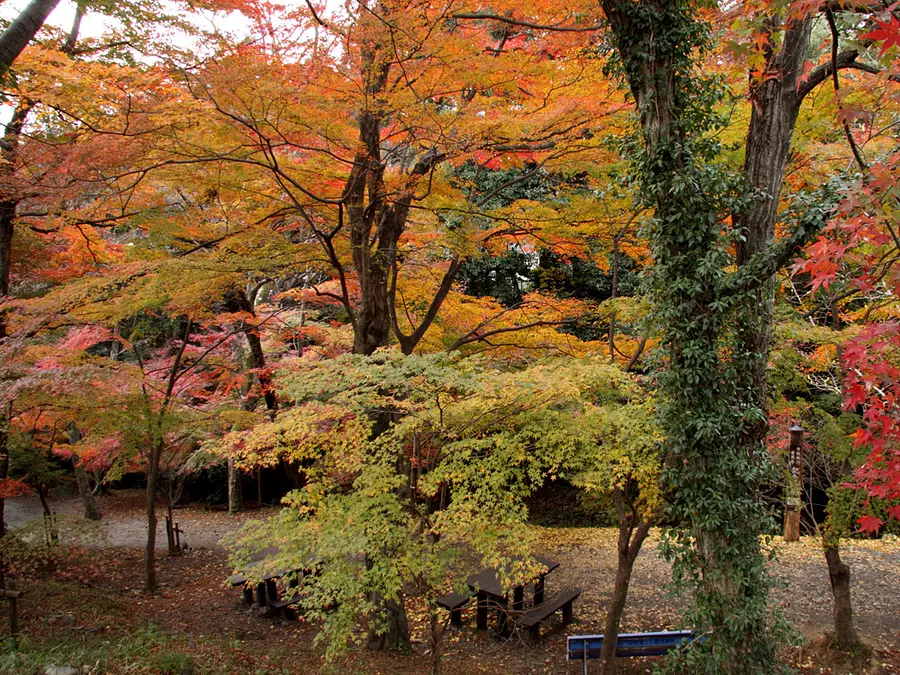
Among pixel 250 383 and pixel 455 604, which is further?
pixel 250 383

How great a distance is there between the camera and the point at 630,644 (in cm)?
562

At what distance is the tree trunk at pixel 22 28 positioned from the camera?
3146 mm

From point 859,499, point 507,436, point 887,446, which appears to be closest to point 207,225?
point 507,436

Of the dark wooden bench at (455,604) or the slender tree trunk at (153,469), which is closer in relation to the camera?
the dark wooden bench at (455,604)

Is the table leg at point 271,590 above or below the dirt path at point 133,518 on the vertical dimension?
above

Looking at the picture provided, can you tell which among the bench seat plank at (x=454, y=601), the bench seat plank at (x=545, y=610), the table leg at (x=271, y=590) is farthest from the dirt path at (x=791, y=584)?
the table leg at (x=271, y=590)

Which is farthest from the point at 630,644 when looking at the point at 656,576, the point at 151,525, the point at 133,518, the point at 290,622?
the point at 133,518

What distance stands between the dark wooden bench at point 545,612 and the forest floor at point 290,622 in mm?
205

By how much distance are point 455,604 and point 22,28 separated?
6.72m

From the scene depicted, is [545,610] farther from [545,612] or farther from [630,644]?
[630,644]

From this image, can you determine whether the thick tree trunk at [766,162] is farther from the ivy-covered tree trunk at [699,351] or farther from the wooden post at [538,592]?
the wooden post at [538,592]

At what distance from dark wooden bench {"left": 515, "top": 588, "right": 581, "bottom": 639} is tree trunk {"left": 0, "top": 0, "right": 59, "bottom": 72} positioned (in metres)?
7.14

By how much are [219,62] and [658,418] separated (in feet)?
15.5

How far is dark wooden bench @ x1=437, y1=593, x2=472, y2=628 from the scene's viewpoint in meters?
6.33
